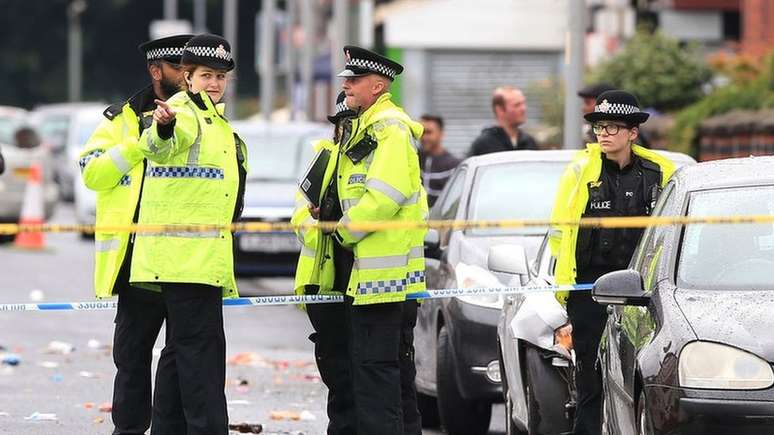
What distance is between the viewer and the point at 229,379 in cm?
1294

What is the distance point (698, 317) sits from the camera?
688 centimetres

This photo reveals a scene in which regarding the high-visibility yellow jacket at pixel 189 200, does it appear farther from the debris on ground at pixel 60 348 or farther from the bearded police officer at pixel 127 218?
the debris on ground at pixel 60 348

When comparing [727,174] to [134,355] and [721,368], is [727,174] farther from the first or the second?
[134,355]

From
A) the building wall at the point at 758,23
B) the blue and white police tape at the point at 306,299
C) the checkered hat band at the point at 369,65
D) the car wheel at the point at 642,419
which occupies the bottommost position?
the car wheel at the point at 642,419

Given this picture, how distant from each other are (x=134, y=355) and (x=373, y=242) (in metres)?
1.33

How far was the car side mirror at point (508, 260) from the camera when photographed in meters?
9.38

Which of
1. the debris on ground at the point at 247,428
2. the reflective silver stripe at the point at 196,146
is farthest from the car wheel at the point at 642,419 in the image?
the debris on ground at the point at 247,428

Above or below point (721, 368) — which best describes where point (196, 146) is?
above

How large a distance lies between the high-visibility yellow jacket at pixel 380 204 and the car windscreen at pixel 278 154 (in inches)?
445

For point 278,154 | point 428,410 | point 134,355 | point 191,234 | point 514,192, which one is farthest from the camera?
point 278,154

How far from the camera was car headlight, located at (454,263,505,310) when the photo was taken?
10750 mm

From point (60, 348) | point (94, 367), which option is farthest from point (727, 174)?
point (60, 348)

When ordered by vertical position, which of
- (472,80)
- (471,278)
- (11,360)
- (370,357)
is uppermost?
(472,80)

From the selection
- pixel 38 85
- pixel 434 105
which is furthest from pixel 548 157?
pixel 38 85
